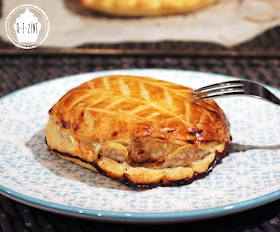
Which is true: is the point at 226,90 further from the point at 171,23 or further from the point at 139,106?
the point at 171,23

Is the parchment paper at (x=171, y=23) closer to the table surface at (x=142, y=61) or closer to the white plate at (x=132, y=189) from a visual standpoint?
the table surface at (x=142, y=61)

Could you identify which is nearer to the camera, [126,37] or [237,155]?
[237,155]

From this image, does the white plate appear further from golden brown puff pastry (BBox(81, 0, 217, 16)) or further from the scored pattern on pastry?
golden brown puff pastry (BBox(81, 0, 217, 16))

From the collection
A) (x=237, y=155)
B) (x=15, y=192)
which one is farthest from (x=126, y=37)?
(x=15, y=192)

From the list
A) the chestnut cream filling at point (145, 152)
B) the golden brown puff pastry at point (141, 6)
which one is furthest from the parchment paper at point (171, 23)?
the chestnut cream filling at point (145, 152)

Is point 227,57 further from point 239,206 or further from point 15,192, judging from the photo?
point 15,192

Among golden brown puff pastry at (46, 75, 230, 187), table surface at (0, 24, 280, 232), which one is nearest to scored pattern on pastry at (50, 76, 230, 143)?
golden brown puff pastry at (46, 75, 230, 187)
